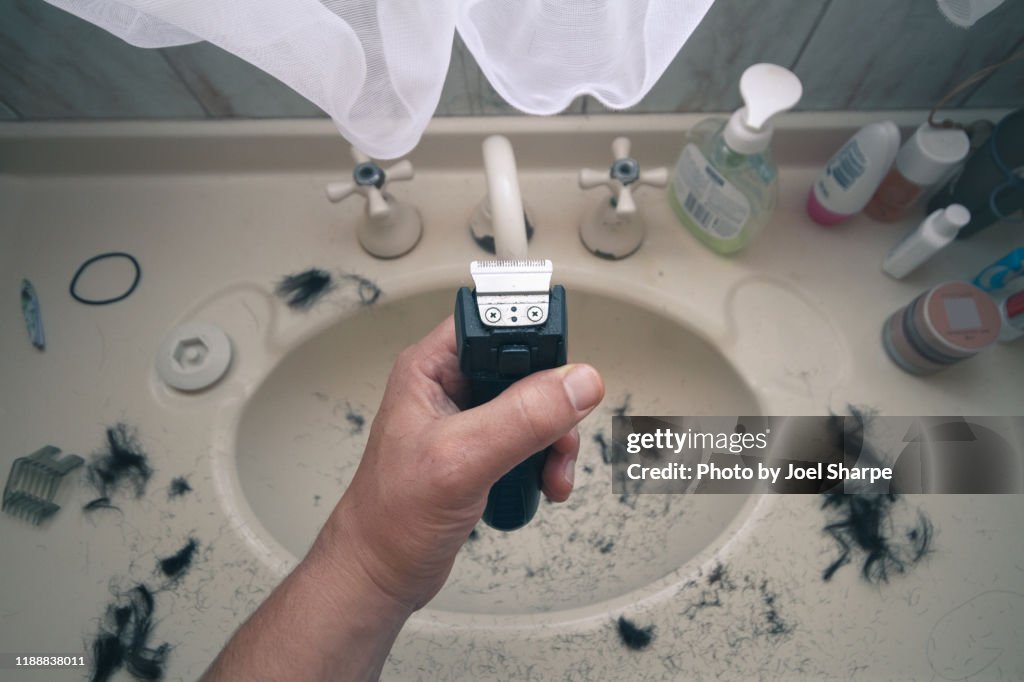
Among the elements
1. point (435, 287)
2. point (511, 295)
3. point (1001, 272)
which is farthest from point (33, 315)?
point (1001, 272)

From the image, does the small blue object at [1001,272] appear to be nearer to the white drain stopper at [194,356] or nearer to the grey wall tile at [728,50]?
the grey wall tile at [728,50]

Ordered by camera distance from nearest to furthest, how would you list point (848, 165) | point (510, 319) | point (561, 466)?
1. point (510, 319)
2. point (561, 466)
3. point (848, 165)

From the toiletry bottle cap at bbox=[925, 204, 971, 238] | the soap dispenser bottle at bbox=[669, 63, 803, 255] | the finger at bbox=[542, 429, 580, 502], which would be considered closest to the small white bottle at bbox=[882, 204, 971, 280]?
the toiletry bottle cap at bbox=[925, 204, 971, 238]

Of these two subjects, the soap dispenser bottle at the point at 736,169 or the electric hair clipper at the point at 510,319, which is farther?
the soap dispenser bottle at the point at 736,169

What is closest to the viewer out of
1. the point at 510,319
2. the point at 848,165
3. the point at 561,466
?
the point at 510,319

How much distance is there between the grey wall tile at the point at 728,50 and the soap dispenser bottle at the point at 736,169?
0.04 meters

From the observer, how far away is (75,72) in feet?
2.10

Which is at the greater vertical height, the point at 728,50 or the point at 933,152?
the point at 728,50

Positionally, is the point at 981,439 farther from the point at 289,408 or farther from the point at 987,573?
the point at 289,408

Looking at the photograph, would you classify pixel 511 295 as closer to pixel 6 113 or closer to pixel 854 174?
pixel 854 174

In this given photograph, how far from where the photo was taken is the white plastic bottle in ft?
1.96

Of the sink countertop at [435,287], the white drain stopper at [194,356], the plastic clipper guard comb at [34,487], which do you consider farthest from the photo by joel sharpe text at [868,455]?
the plastic clipper guard comb at [34,487]

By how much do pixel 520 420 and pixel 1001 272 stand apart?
0.57 meters

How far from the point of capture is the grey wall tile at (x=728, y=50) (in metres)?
0.58
